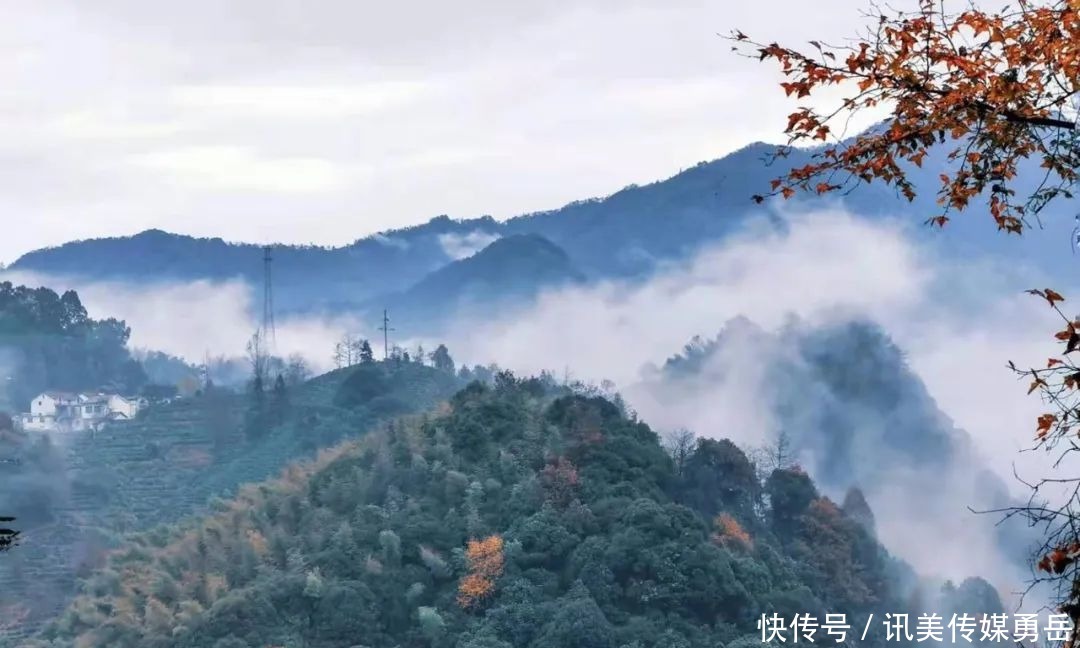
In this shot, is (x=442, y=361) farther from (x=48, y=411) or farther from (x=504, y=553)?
(x=504, y=553)

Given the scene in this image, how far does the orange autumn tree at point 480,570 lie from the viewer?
30.2 metres

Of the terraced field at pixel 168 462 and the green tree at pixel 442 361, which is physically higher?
the green tree at pixel 442 361

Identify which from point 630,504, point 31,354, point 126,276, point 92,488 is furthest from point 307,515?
point 126,276

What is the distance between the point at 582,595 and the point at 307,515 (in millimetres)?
8630

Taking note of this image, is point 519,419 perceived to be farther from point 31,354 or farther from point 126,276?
point 126,276

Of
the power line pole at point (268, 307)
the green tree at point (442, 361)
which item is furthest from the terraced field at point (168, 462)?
the power line pole at point (268, 307)

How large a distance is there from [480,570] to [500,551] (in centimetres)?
76

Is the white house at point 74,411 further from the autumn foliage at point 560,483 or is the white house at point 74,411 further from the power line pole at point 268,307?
the autumn foliage at point 560,483

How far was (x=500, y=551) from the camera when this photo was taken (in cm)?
3133

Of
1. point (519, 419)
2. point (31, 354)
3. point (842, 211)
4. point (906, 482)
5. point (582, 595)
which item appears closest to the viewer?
point (582, 595)

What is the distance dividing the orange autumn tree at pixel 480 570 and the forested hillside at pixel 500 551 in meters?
0.04

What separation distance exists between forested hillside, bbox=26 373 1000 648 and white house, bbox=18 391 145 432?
32792mm

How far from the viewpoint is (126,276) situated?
11050cm

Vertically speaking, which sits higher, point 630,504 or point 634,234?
point 634,234
